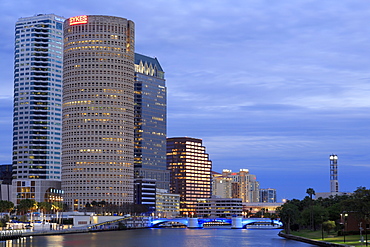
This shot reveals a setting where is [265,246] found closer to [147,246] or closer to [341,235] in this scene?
[341,235]

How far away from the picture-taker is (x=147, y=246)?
182 metres

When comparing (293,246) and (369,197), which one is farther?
(293,246)

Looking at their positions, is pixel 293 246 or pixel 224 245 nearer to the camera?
pixel 293 246

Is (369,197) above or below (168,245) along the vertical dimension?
above

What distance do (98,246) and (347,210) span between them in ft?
233

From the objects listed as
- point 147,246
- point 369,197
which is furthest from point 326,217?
point 147,246

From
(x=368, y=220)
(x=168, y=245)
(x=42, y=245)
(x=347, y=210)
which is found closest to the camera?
(x=368, y=220)

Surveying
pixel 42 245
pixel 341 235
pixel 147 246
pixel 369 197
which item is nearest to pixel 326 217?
pixel 341 235

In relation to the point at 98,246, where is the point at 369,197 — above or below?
above

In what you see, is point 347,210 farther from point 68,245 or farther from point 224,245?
point 68,245

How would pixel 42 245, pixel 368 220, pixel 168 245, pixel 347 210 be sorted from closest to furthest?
1. pixel 368 220
2. pixel 347 210
3. pixel 42 245
4. pixel 168 245

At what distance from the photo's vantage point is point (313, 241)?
559 ft

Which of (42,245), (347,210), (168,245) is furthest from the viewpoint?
(168,245)

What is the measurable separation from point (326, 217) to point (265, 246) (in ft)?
86.4
